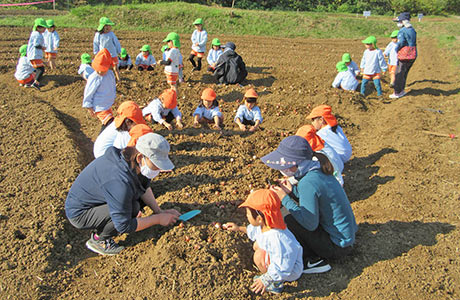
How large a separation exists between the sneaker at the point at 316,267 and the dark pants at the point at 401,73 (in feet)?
26.6

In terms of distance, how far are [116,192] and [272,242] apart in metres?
1.60

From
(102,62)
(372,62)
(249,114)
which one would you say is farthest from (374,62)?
(102,62)

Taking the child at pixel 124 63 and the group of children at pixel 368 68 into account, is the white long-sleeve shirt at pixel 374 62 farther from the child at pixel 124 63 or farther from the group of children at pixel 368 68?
the child at pixel 124 63

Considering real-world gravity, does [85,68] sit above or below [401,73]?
below

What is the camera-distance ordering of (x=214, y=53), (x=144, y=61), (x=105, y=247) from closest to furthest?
(x=105, y=247) < (x=144, y=61) < (x=214, y=53)

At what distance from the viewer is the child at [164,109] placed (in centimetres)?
686

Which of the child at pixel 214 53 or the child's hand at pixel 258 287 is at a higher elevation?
the child at pixel 214 53

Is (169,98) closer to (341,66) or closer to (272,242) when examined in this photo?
(272,242)

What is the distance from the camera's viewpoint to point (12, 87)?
996cm

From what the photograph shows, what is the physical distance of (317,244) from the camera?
13.2 feet

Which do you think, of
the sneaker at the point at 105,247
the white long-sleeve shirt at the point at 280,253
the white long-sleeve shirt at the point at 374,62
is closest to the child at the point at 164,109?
the sneaker at the point at 105,247

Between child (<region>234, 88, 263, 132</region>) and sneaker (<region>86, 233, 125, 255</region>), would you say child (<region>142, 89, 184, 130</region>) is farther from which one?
sneaker (<region>86, 233, 125, 255</region>)

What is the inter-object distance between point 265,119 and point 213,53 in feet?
13.4

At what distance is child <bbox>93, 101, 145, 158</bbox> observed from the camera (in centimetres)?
513
